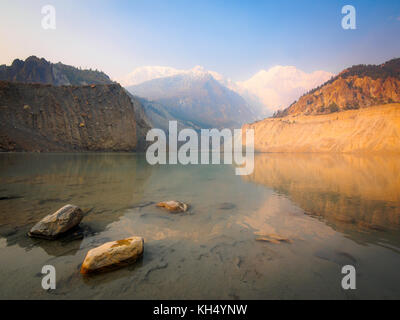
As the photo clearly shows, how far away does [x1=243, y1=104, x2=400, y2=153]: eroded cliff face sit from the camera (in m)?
54.3

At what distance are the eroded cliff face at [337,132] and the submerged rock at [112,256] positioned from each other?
71.7m

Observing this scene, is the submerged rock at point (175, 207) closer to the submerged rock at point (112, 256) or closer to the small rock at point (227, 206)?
the small rock at point (227, 206)

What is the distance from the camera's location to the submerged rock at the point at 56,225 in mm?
4766

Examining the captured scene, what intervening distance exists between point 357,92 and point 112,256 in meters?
117

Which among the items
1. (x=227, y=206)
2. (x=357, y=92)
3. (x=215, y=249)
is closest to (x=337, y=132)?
(x=357, y=92)

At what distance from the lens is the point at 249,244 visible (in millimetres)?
4777

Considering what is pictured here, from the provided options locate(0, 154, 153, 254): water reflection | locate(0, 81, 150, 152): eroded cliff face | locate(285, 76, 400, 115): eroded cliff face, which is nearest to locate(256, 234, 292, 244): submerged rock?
locate(0, 154, 153, 254): water reflection

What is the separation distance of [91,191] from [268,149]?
255ft

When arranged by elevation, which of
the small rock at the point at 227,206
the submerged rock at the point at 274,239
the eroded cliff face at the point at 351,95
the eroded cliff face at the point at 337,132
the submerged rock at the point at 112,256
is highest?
the eroded cliff face at the point at 351,95

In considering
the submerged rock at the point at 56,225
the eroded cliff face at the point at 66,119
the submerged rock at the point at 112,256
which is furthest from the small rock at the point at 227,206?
the eroded cliff face at the point at 66,119

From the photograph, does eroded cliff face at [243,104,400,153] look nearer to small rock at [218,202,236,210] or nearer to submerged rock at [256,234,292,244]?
small rock at [218,202,236,210]

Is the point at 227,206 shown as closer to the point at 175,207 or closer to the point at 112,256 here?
the point at 175,207
